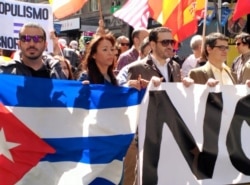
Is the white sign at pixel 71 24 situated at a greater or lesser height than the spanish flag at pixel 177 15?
greater

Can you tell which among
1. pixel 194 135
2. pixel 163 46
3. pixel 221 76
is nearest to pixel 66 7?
pixel 163 46

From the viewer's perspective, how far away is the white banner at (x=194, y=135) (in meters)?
4.39

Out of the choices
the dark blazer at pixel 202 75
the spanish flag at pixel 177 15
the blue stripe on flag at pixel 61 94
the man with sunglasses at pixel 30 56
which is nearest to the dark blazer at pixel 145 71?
the dark blazer at pixel 202 75

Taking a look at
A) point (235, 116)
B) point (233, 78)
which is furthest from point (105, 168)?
point (233, 78)

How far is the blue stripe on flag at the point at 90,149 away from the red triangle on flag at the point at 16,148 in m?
0.09

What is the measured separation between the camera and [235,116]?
479cm

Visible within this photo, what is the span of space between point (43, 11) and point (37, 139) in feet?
8.36

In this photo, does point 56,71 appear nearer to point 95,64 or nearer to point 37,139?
point 95,64

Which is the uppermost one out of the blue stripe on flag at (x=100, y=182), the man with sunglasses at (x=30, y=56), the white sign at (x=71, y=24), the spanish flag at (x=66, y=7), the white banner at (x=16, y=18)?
the white sign at (x=71, y=24)

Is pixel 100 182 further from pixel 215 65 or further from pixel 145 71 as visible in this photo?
pixel 215 65

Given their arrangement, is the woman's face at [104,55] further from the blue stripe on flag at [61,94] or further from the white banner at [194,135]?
the white banner at [194,135]

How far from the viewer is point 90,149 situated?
4.23 metres

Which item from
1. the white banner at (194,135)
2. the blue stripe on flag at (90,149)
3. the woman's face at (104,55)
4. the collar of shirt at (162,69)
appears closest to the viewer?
the blue stripe on flag at (90,149)

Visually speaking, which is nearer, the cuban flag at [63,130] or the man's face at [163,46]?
the cuban flag at [63,130]
